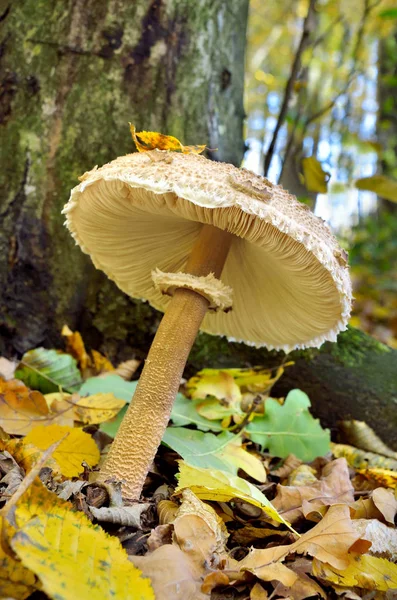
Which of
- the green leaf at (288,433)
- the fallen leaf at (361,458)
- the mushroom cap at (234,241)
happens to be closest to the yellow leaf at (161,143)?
the mushroom cap at (234,241)

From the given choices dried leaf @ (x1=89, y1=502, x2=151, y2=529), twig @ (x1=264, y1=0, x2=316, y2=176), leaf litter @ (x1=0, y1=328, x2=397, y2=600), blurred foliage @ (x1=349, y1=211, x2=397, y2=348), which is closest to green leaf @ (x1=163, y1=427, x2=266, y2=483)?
leaf litter @ (x1=0, y1=328, x2=397, y2=600)

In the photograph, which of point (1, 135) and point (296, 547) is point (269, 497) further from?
point (1, 135)

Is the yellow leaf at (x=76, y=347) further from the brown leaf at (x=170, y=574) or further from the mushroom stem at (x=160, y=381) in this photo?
the brown leaf at (x=170, y=574)

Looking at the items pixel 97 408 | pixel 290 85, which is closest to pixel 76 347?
pixel 97 408

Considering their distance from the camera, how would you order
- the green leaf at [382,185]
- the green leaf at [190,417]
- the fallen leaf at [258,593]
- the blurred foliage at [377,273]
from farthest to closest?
the blurred foliage at [377,273], the green leaf at [382,185], the green leaf at [190,417], the fallen leaf at [258,593]

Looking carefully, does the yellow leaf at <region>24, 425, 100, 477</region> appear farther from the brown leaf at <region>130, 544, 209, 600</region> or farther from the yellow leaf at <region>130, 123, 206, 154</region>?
the yellow leaf at <region>130, 123, 206, 154</region>

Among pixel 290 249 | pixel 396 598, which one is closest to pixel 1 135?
pixel 290 249
